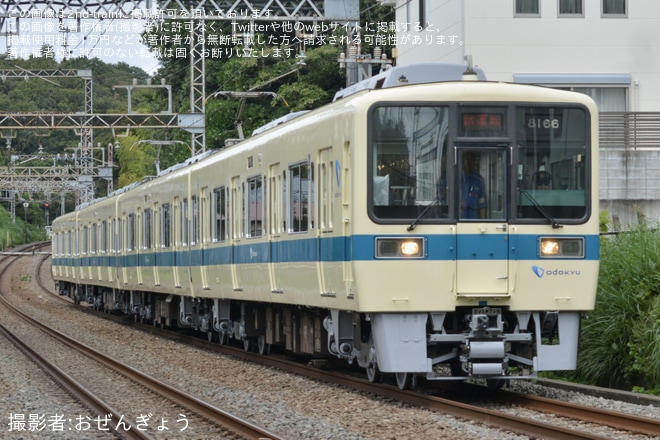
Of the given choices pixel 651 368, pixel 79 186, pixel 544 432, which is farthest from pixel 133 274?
pixel 79 186

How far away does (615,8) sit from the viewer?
26.2 m

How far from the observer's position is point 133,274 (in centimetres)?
2697

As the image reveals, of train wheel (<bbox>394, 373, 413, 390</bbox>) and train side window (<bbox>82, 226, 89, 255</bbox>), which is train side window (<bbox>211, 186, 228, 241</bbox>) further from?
train side window (<bbox>82, 226, 89, 255</bbox>)

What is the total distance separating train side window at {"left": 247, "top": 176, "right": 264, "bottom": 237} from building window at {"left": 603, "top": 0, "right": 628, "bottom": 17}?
41.0 ft

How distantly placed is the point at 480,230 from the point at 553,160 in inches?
38.5

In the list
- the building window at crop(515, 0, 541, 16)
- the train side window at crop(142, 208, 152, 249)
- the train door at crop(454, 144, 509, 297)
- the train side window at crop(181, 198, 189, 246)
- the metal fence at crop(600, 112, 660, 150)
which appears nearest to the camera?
the train door at crop(454, 144, 509, 297)

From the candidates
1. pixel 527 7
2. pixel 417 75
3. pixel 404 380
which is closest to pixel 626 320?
pixel 404 380

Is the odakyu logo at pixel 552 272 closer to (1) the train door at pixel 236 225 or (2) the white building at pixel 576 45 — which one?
(1) the train door at pixel 236 225

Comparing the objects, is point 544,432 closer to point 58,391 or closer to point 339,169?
point 339,169

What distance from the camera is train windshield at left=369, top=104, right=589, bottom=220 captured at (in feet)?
36.8

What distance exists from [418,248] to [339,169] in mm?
1169

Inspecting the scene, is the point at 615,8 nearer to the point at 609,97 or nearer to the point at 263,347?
the point at 609,97

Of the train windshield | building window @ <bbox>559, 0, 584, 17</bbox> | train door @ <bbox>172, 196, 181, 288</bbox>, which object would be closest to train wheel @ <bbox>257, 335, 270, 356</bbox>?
train door @ <bbox>172, 196, 181, 288</bbox>

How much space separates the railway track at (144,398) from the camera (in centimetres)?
985
